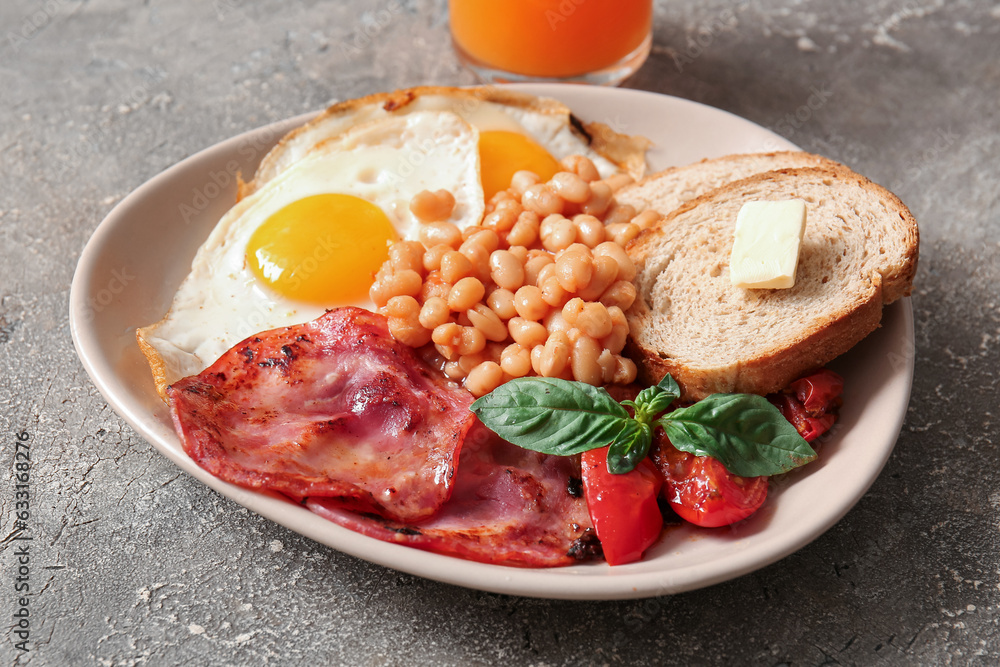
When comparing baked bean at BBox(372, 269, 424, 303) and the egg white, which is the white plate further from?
baked bean at BBox(372, 269, 424, 303)

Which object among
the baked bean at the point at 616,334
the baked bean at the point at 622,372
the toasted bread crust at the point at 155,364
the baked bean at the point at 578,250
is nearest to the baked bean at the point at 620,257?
the baked bean at the point at 578,250

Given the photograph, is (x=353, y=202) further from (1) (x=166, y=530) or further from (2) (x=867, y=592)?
(2) (x=867, y=592)

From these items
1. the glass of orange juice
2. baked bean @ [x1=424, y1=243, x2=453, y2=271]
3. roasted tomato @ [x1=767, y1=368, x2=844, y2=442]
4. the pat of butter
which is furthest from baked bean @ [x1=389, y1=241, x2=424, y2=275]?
the glass of orange juice

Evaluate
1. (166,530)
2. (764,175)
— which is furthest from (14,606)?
(764,175)

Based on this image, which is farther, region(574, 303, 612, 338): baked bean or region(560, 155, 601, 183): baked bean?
region(560, 155, 601, 183): baked bean

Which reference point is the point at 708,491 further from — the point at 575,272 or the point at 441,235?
the point at 441,235

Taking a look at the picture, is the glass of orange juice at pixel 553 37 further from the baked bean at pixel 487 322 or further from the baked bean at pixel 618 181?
the baked bean at pixel 487 322
